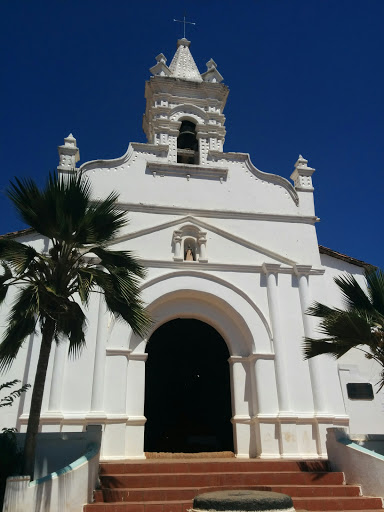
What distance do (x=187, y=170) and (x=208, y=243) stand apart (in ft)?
9.49

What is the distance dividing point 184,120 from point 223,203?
425 cm

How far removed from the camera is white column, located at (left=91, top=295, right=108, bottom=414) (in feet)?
38.8

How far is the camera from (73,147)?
15258mm

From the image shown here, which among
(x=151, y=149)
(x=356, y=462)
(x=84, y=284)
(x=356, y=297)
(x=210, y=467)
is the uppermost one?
(x=151, y=149)

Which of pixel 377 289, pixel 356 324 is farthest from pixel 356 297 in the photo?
pixel 356 324

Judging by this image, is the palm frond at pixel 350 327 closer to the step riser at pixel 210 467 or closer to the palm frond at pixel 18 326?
the step riser at pixel 210 467

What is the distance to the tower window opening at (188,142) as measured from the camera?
17031 millimetres

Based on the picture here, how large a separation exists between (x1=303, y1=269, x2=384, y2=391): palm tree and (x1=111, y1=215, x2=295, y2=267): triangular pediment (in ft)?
12.6

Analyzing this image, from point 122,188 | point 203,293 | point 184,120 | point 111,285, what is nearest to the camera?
point 111,285

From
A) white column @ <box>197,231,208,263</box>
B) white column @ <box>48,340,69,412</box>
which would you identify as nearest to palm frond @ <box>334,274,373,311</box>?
white column @ <box>197,231,208,263</box>

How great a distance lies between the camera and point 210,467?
33.3ft

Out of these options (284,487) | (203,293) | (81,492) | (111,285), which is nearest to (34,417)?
(81,492)

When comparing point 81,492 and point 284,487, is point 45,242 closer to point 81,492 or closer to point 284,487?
point 81,492

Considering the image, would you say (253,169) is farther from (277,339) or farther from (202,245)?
(277,339)
